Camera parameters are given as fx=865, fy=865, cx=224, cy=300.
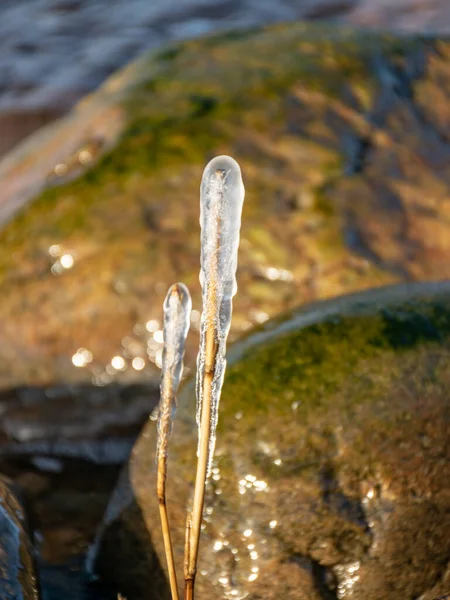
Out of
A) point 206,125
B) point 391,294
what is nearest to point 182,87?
point 206,125

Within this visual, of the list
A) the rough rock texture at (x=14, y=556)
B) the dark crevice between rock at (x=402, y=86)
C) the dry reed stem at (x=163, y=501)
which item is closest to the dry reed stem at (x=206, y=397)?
the dry reed stem at (x=163, y=501)

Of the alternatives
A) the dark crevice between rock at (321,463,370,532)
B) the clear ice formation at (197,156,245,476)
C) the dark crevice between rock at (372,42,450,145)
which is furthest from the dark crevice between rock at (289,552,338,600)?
the dark crevice between rock at (372,42,450,145)

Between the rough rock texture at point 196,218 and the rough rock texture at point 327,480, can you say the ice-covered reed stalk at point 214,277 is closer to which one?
the rough rock texture at point 327,480

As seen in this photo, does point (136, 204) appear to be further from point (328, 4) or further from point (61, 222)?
point (328, 4)

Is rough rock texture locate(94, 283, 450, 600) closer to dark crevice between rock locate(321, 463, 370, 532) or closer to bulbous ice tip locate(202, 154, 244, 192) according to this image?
dark crevice between rock locate(321, 463, 370, 532)

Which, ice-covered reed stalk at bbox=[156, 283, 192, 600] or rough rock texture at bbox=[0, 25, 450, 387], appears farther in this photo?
rough rock texture at bbox=[0, 25, 450, 387]

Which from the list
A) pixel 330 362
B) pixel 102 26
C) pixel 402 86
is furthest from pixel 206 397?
pixel 102 26

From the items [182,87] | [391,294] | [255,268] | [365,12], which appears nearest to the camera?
[391,294]
